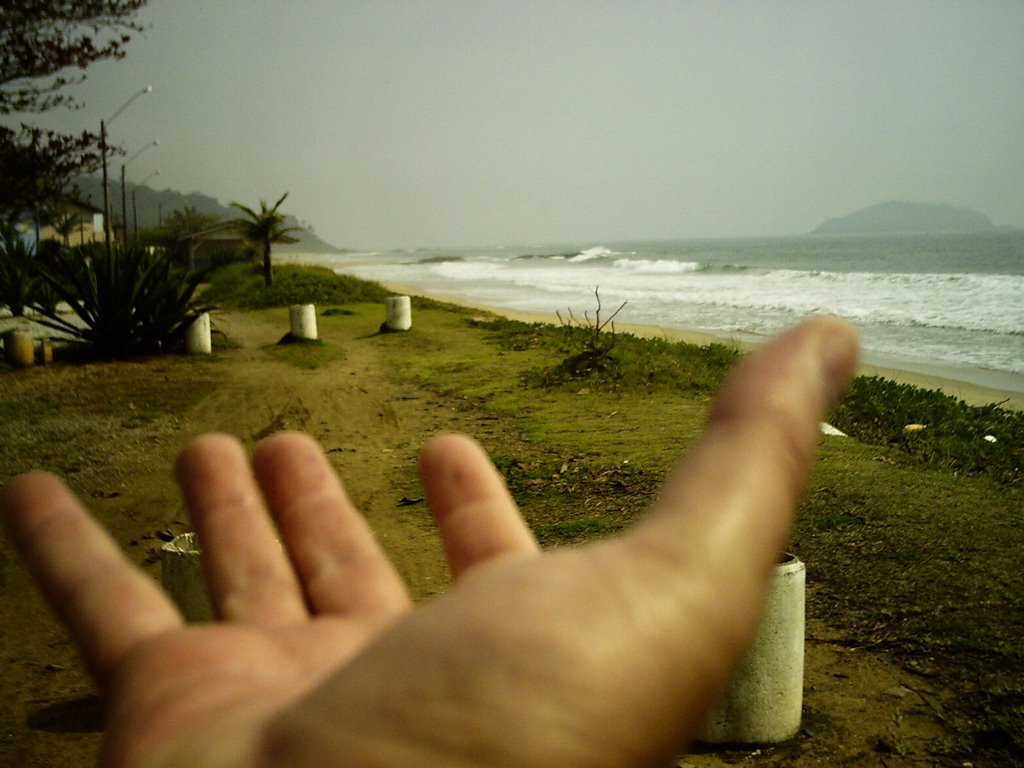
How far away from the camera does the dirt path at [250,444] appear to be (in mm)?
3312

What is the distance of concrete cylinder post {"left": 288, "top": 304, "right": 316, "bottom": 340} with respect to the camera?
1456 centimetres

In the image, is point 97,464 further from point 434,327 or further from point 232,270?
point 232,270

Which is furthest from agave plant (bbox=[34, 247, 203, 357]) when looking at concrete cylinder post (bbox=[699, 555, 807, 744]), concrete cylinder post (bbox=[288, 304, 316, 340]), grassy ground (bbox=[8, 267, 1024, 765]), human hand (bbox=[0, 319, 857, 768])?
human hand (bbox=[0, 319, 857, 768])

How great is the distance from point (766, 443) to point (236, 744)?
543 millimetres

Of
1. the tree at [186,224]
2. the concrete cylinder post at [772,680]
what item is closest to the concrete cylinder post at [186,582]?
the concrete cylinder post at [772,680]

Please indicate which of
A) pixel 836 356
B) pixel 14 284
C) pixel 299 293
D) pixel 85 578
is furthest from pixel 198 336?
pixel 836 356

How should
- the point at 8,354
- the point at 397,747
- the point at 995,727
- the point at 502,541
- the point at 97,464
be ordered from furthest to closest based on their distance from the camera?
the point at 8,354 → the point at 97,464 → the point at 995,727 → the point at 502,541 → the point at 397,747

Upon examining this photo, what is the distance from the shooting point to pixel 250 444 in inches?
312

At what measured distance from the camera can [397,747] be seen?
73 cm

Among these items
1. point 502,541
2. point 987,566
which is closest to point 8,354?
point 987,566

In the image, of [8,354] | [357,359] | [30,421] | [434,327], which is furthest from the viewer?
[434,327]

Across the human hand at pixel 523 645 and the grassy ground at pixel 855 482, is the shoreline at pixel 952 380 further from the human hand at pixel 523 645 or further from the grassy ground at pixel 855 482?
the human hand at pixel 523 645

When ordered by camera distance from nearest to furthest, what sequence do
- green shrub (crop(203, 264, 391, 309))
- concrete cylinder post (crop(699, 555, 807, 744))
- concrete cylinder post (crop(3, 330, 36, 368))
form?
concrete cylinder post (crop(699, 555, 807, 744)) < concrete cylinder post (crop(3, 330, 36, 368)) < green shrub (crop(203, 264, 391, 309))

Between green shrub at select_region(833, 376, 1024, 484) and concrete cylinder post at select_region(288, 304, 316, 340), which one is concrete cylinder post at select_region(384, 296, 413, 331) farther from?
green shrub at select_region(833, 376, 1024, 484)
